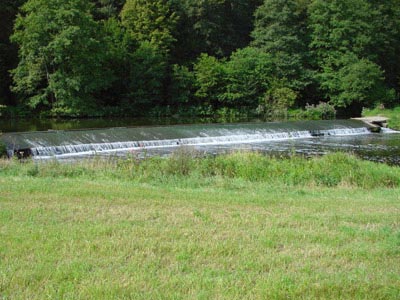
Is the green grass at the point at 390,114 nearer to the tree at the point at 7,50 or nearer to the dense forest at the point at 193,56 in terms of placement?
the dense forest at the point at 193,56

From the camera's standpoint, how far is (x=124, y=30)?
38469mm

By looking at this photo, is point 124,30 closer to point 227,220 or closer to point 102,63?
point 102,63

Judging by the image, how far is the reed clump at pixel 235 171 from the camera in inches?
415

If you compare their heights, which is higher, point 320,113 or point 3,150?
point 320,113

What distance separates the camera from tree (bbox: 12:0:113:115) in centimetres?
2948

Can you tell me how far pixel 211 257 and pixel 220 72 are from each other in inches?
1387

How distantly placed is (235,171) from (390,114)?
26731 mm

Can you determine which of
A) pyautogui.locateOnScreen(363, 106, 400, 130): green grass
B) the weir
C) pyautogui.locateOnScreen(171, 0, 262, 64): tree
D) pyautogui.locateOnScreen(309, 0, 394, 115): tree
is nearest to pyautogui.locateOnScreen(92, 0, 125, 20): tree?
pyautogui.locateOnScreen(171, 0, 262, 64): tree

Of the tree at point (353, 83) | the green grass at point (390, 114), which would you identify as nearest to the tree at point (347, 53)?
the tree at point (353, 83)

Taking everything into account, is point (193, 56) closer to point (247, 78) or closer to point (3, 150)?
point (247, 78)

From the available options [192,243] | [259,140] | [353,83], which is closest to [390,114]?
[353,83]

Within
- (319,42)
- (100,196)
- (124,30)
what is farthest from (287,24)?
(100,196)

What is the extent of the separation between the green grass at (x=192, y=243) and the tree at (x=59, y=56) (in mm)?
23352

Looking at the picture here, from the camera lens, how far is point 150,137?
21.5m
